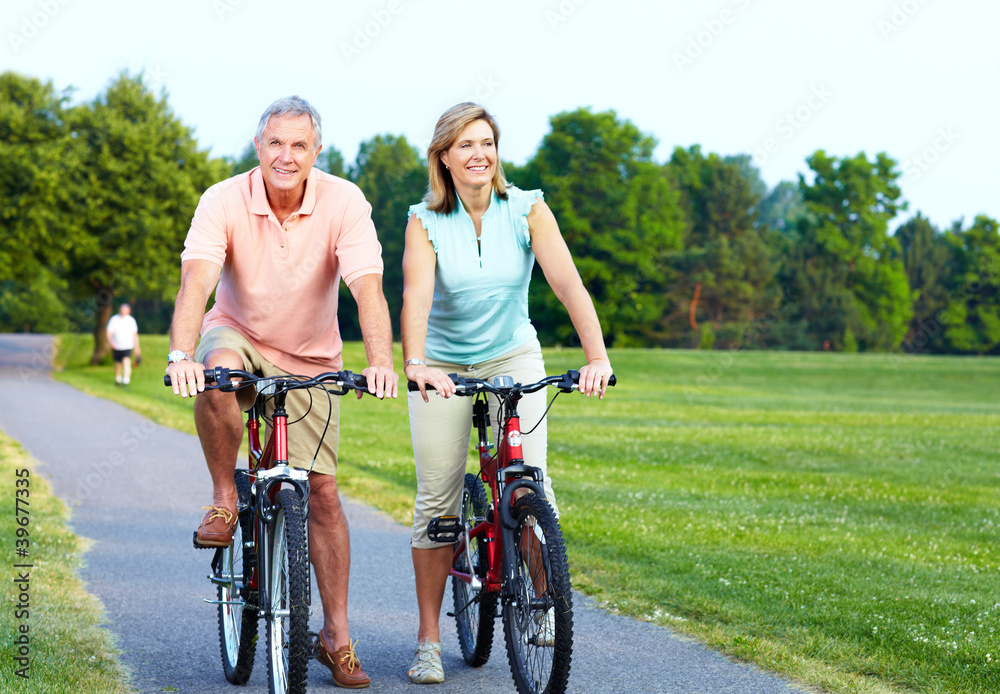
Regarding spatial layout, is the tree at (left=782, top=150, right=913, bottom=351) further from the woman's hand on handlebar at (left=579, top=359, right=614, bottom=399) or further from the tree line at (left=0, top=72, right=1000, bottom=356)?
the woman's hand on handlebar at (left=579, top=359, right=614, bottom=399)

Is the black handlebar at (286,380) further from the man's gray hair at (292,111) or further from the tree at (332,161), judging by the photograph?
the tree at (332,161)

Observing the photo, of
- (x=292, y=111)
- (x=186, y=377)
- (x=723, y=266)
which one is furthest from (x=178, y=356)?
(x=723, y=266)

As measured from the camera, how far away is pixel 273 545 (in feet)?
12.1

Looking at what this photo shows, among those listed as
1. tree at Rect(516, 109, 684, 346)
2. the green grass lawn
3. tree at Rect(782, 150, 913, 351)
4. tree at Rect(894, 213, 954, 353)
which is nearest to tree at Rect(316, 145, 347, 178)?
tree at Rect(516, 109, 684, 346)

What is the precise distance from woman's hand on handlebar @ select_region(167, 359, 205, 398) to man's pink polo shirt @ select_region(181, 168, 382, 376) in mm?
561

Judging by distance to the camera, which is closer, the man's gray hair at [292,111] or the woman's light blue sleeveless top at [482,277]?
the man's gray hair at [292,111]

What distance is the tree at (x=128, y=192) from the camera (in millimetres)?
31891

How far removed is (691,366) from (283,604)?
1521 inches

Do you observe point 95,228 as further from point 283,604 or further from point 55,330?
point 55,330

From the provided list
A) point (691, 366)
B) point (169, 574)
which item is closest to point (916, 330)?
point (691, 366)

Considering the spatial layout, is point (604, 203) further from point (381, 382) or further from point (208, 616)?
point (381, 382)

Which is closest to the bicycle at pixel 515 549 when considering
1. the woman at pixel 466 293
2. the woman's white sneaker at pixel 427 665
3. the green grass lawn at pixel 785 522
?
the woman at pixel 466 293

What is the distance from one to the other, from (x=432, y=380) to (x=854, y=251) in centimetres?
6825

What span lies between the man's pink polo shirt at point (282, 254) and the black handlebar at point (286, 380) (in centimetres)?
35
